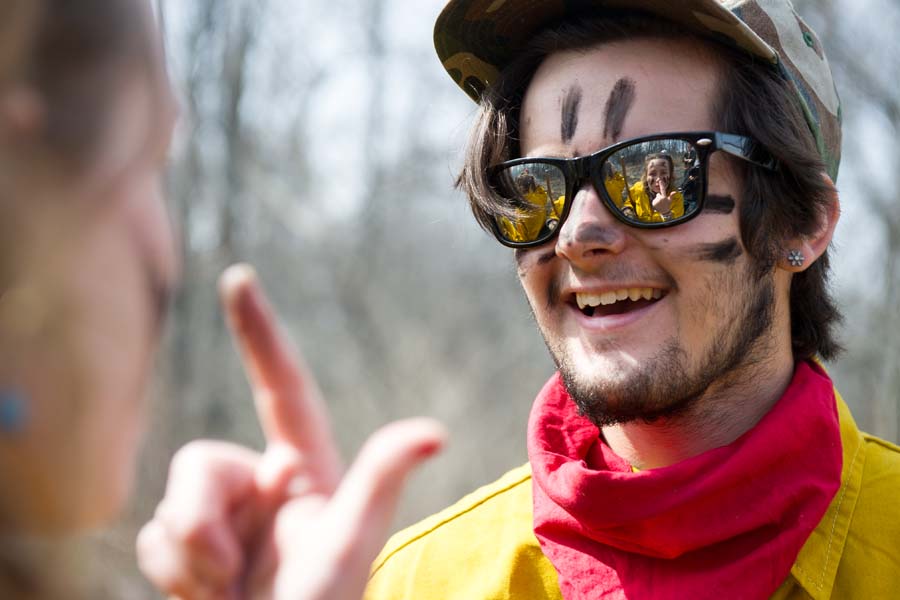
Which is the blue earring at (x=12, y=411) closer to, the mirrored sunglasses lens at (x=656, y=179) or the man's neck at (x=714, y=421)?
the mirrored sunglasses lens at (x=656, y=179)

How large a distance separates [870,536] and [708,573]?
0.40m

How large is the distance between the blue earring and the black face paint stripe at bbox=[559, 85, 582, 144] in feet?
5.63

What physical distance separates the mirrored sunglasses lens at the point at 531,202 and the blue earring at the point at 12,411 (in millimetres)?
1647

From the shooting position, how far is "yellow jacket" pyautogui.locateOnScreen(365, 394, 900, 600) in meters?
1.94

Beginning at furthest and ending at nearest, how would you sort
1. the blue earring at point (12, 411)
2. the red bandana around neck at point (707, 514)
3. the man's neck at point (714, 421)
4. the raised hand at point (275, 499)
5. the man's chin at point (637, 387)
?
1. the man's neck at point (714, 421)
2. the man's chin at point (637, 387)
3. the red bandana around neck at point (707, 514)
4. the raised hand at point (275, 499)
5. the blue earring at point (12, 411)

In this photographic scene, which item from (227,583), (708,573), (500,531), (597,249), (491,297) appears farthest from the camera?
(491,297)

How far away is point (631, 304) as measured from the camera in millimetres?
2176

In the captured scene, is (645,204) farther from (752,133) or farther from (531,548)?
(531,548)

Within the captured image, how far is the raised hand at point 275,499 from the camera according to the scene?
0.90m

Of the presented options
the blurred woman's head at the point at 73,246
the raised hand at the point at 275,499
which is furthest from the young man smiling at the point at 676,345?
the blurred woman's head at the point at 73,246

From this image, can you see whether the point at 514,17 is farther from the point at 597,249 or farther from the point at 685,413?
the point at 685,413

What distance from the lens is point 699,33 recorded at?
7.18 ft

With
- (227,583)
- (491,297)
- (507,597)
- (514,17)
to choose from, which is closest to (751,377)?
(507,597)

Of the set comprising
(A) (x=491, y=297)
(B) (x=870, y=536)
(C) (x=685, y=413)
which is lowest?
(A) (x=491, y=297)
